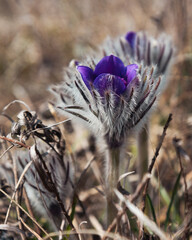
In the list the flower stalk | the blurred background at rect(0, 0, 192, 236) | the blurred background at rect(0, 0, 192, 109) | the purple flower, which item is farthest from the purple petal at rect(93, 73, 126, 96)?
the blurred background at rect(0, 0, 192, 109)

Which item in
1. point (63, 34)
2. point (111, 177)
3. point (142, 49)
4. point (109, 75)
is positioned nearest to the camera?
point (109, 75)

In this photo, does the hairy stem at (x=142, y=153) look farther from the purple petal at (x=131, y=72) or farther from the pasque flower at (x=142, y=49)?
the purple petal at (x=131, y=72)

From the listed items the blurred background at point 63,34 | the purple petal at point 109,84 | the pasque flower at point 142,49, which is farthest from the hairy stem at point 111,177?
the blurred background at point 63,34

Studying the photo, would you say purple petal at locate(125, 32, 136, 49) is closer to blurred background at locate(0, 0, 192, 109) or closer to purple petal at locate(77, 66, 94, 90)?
purple petal at locate(77, 66, 94, 90)

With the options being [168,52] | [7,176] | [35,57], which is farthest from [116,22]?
[7,176]

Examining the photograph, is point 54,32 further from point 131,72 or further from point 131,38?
point 131,72

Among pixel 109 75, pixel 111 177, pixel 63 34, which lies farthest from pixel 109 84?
pixel 63 34

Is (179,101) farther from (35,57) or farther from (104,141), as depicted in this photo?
(35,57)

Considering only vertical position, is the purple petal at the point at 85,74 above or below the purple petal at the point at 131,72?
above
